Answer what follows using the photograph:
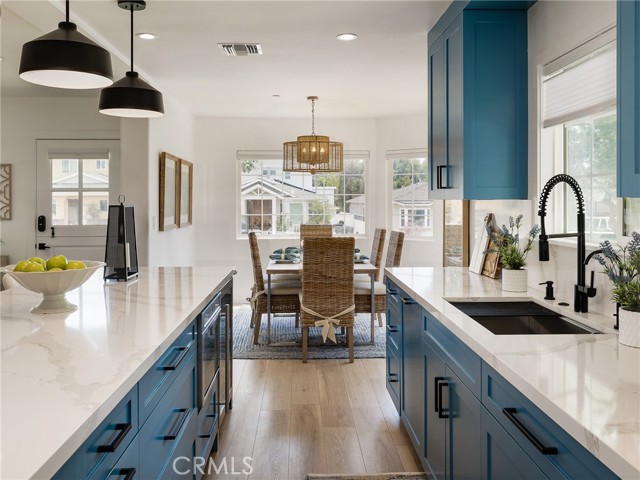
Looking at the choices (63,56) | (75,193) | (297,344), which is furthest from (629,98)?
(75,193)

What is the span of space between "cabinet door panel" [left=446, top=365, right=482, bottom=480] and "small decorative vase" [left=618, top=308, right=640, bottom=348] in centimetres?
46

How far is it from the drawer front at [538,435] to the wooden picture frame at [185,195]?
514 cm

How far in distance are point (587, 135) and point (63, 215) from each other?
16.6ft

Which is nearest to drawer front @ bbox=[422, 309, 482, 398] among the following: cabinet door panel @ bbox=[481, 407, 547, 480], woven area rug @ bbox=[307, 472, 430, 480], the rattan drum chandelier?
cabinet door panel @ bbox=[481, 407, 547, 480]

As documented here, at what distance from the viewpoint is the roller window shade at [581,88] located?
2.11 metres

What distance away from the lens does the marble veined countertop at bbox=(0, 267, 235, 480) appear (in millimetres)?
913

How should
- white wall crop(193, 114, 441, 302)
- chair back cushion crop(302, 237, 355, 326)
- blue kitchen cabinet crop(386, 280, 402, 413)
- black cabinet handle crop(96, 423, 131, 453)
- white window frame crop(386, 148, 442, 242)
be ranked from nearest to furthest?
black cabinet handle crop(96, 423, 131, 453)
blue kitchen cabinet crop(386, 280, 402, 413)
chair back cushion crop(302, 237, 355, 326)
white window frame crop(386, 148, 442, 242)
white wall crop(193, 114, 441, 302)

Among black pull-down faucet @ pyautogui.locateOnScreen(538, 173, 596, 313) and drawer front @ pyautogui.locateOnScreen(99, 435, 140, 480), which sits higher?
black pull-down faucet @ pyautogui.locateOnScreen(538, 173, 596, 313)

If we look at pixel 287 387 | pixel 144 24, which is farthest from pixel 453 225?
pixel 144 24

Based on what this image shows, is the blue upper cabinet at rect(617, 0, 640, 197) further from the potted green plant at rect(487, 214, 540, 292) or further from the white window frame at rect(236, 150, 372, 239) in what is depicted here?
the white window frame at rect(236, 150, 372, 239)

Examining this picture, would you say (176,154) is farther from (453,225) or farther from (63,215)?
(453,225)

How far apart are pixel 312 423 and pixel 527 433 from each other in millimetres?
2228

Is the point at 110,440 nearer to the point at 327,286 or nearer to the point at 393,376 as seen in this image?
the point at 393,376

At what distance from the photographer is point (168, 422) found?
178 cm
